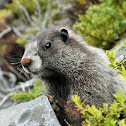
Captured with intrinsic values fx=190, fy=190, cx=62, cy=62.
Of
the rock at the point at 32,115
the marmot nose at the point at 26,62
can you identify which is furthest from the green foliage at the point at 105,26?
the rock at the point at 32,115

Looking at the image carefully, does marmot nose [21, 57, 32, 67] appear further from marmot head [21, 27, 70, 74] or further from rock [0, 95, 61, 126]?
rock [0, 95, 61, 126]

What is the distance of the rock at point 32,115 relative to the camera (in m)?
2.54

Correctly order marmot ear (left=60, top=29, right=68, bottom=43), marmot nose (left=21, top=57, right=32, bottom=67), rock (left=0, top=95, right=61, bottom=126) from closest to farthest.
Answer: rock (left=0, top=95, right=61, bottom=126)
marmot nose (left=21, top=57, right=32, bottom=67)
marmot ear (left=60, top=29, right=68, bottom=43)

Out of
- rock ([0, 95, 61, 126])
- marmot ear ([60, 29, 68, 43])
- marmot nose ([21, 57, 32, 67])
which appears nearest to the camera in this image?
rock ([0, 95, 61, 126])

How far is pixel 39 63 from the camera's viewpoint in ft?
10.0

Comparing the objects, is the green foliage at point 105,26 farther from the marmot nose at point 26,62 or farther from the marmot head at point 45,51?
the marmot nose at point 26,62

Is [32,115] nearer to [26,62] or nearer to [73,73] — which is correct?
[26,62]

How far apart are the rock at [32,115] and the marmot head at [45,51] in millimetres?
520

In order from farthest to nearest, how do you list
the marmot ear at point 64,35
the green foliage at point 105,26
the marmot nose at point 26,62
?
the green foliage at point 105,26
the marmot ear at point 64,35
the marmot nose at point 26,62

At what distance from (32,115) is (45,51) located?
1065mm

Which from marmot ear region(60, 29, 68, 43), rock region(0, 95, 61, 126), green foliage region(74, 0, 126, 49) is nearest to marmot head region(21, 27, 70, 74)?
marmot ear region(60, 29, 68, 43)

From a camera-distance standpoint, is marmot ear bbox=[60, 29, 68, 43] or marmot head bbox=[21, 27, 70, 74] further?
marmot ear bbox=[60, 29, 68, 43]

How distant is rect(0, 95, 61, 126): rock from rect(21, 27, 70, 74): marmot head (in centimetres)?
52

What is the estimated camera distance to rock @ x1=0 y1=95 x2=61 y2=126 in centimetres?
254
